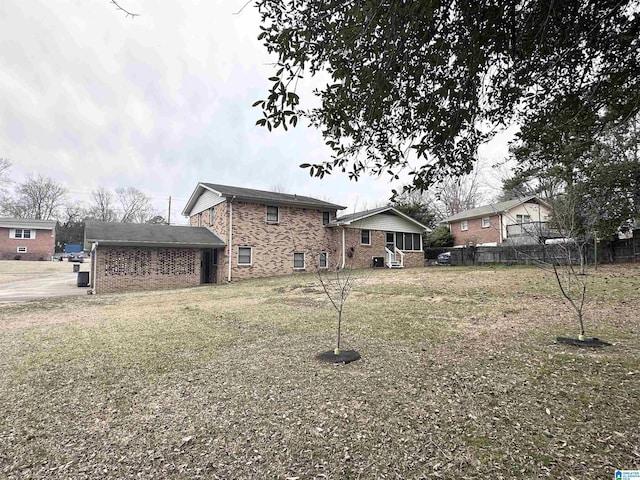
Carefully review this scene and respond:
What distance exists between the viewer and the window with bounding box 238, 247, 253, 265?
17.9m

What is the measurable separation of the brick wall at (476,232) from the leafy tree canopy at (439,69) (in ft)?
78.4

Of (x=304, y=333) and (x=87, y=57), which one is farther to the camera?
(x=87, y=57)

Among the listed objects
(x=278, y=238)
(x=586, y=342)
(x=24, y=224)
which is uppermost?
(x=24, y=224)

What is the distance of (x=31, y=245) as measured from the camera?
1507 inches

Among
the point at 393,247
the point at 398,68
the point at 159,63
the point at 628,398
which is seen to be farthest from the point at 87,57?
the point at 393,247

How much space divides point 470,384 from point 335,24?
4.27 meters

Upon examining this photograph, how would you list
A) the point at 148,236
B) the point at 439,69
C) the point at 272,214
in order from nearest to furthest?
the point at 439,69 → the point at 148,236 → the point at 272,214

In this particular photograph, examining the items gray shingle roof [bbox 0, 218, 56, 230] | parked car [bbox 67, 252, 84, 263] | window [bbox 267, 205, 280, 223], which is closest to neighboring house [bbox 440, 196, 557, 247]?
window [bbox 267, 205, 280, 223]

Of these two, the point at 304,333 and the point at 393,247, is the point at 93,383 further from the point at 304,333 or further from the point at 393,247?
the point at 393,247

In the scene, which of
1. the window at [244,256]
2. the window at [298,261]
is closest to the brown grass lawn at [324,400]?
the window at [244,256]

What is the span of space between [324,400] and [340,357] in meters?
1.32

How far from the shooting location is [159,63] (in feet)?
25.1

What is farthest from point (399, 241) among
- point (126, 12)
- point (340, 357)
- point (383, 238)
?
point (126, 12)

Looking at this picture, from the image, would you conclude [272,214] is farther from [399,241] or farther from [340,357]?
[340,357]
